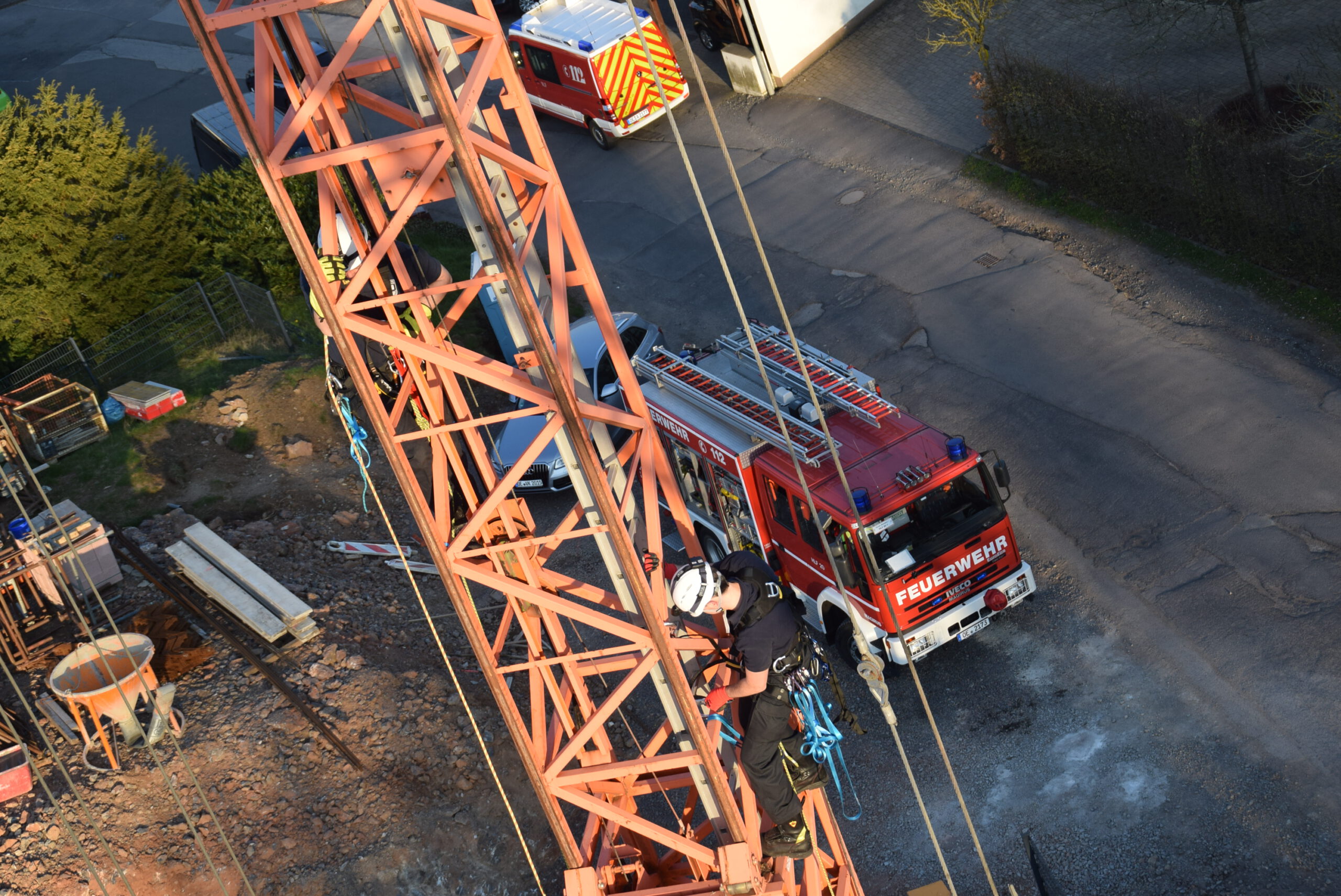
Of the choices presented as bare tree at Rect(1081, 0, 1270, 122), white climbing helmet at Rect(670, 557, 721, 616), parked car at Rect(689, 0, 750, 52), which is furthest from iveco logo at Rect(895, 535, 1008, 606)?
parked car at Rect(689, 0, 750, 52)

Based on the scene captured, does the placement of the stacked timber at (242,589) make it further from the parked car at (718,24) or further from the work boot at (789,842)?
the parked car at (718,24)

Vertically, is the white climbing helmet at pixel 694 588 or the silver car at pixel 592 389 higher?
the white climbing helmet at pixel 694 588

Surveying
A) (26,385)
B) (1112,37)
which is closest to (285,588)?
(26,385)

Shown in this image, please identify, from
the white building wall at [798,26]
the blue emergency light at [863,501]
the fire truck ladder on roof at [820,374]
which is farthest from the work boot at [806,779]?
the white building wall at [798,26]

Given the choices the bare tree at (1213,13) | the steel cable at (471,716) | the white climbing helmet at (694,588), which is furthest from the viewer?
the bare tree at (1213,13)

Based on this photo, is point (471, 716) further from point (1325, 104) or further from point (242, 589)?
point (1325, 104)

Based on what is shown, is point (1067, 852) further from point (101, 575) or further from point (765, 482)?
point (101, 575)
